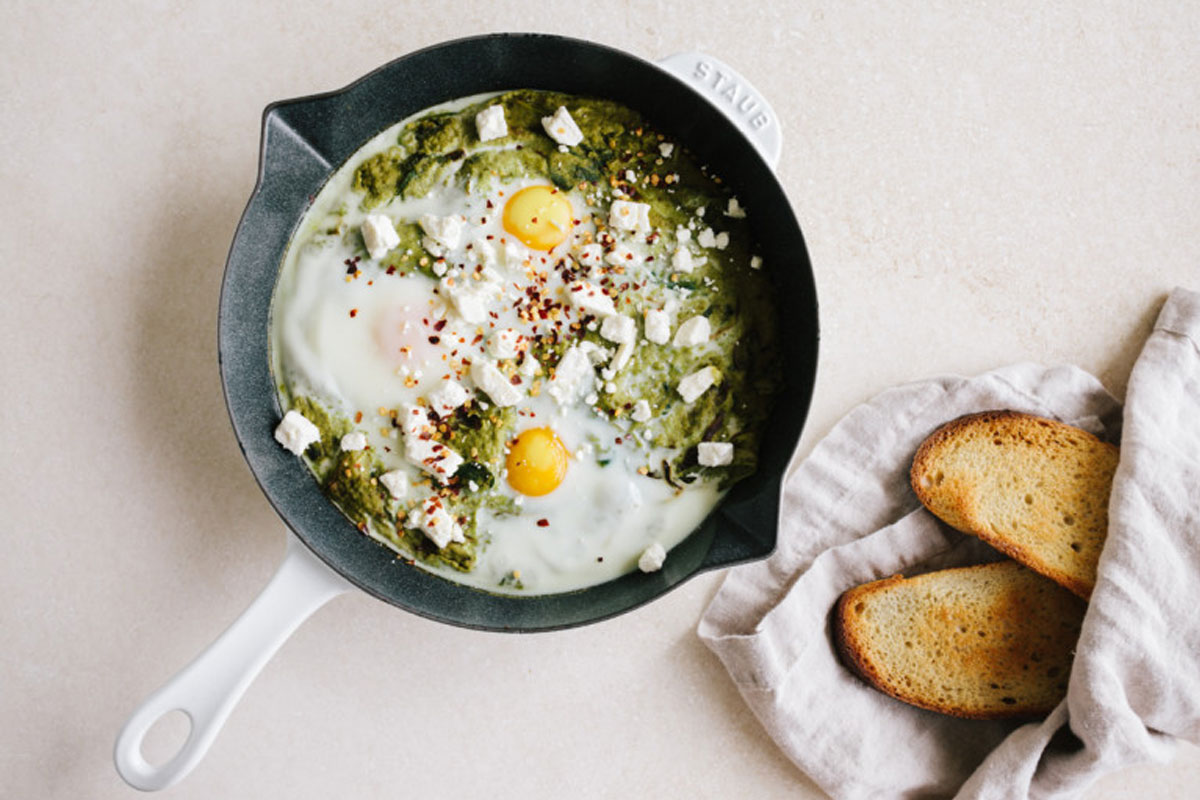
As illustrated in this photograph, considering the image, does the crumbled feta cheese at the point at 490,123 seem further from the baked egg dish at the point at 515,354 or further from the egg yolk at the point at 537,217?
the egg yolk at the point at 537,217

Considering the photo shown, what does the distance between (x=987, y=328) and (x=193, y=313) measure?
2150 millimetres

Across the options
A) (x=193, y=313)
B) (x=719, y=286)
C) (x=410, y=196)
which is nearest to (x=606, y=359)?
(x=719, y=286)

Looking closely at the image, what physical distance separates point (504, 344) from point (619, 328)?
0.28 meters

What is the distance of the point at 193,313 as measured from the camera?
2.48 meters

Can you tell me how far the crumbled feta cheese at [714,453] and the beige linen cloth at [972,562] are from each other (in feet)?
0.96

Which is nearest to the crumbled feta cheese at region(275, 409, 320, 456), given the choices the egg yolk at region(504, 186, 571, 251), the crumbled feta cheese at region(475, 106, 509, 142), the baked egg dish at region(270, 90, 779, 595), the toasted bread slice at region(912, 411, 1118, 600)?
the baked egg dish at region(270, 90, 779, 595)

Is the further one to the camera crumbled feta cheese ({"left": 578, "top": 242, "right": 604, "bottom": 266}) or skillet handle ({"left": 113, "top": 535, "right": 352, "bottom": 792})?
crumbled feta cheese ({"left": 578, "top": 242, "right": 604, "bottom": 266})

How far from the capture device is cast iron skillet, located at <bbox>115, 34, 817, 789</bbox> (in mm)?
2146

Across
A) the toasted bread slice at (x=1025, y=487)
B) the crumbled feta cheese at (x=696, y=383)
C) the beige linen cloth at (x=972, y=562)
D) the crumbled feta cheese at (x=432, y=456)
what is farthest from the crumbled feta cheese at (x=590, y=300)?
the toasted bread slice at (x=1025, y=487)

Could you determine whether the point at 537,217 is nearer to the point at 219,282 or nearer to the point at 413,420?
the point at 413,420

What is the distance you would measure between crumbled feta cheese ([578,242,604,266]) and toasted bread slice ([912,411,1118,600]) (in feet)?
3.29

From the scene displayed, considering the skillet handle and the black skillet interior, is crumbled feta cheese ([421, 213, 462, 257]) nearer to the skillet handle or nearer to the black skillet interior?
the black skillet interior

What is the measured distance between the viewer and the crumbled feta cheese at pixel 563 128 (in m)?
2.35

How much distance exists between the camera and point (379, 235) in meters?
2.26
